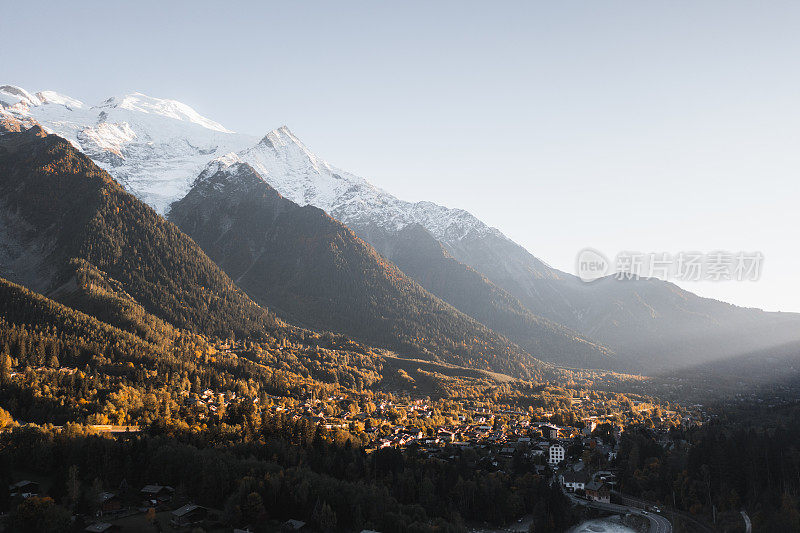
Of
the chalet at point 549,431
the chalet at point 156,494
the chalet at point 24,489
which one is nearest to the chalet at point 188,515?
the chalet at point 156,494

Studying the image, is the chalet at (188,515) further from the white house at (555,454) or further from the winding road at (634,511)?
the white house at (555,454)

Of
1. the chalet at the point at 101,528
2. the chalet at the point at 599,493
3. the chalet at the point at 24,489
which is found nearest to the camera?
the chalet at the point at 101,528

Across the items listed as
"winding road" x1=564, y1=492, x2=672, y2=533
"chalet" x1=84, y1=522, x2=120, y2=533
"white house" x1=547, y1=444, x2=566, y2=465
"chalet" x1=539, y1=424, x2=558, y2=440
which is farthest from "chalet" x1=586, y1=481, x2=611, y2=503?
"chalet" x1=84, y1=522, x2=120, y2=533

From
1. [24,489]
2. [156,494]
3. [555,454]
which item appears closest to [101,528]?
[156,494]

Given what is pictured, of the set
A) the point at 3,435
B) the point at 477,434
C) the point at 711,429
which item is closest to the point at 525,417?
the point at 477,434

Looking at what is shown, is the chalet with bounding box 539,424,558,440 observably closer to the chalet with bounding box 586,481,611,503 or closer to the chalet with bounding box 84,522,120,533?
the chalet with bounding box 586,481,611,503

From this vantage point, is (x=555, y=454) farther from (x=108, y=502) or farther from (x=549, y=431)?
(x=108, y=502)
